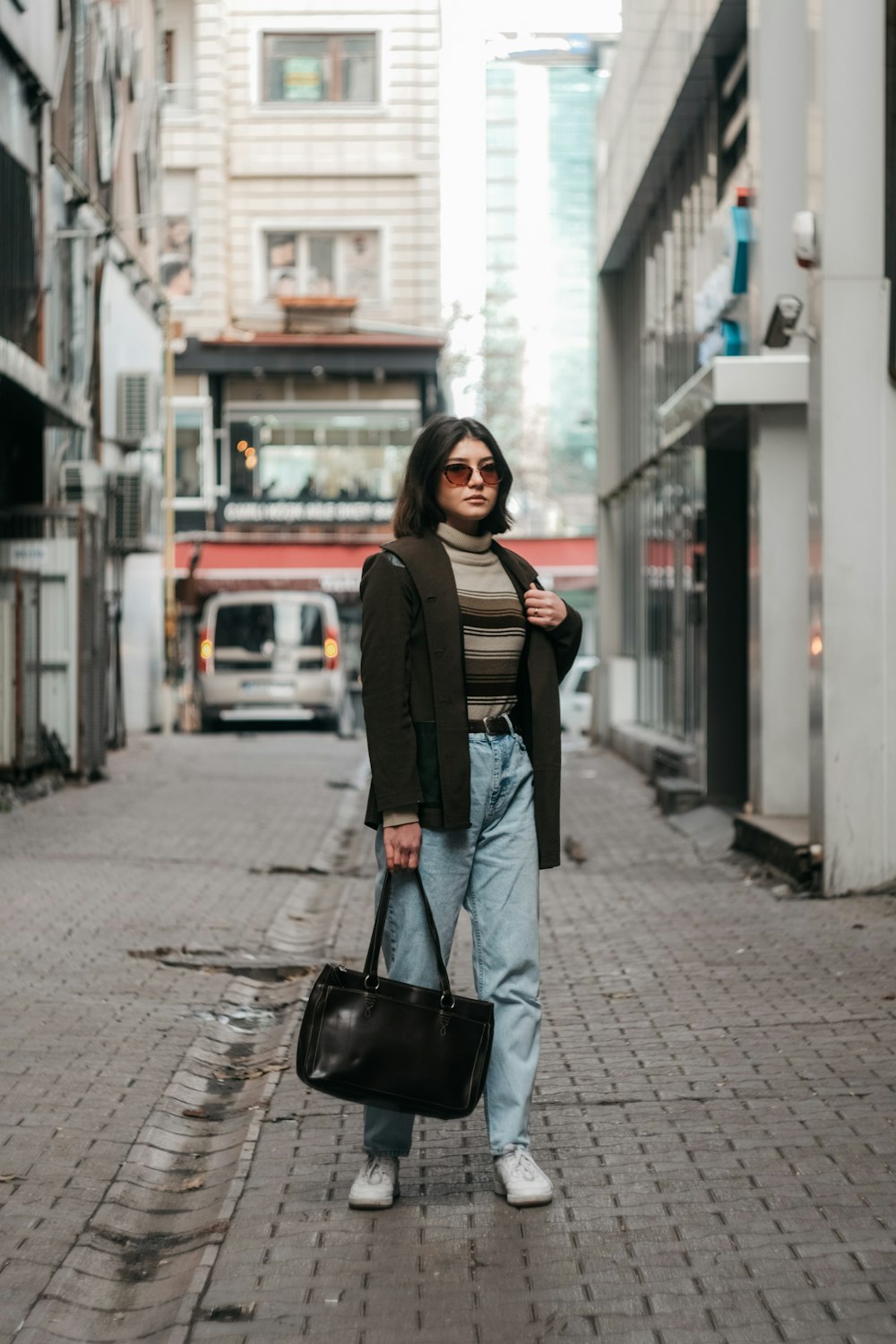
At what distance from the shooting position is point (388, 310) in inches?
1619

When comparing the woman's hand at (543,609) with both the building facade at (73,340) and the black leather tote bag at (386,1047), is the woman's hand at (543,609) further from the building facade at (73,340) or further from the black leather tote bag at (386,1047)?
the building facade at (73,340)

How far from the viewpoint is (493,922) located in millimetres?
4598

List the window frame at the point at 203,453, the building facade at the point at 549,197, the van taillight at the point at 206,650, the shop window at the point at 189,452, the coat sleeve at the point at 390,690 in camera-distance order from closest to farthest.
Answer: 1. the coat sleeve at the point at 390,690
2. the van taillight at the point at 206,650
3. the window frame at the point at 203,453
4. the shop window at the point at 189,452
5. the building facade at the point at 549,197

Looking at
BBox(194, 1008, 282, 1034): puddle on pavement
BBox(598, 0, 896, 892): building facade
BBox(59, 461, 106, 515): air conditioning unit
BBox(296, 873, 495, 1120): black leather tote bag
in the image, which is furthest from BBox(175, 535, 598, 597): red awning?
BBox(296, 873, 495, 1120): black leather tote bag

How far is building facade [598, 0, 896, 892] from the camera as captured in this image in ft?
32.8

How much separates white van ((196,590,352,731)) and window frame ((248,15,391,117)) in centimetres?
1706

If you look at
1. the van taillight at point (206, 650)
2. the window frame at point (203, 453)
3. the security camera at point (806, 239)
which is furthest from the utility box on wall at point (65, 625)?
the window frame at point (203, 453)

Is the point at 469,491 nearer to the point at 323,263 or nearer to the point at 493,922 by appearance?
the point at 493,922

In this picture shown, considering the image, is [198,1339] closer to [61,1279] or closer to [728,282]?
[61,1279]

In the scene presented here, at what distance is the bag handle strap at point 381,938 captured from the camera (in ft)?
14.4

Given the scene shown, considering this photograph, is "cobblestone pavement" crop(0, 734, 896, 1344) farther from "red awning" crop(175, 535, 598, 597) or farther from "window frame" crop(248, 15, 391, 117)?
"window frame" crop(248, 15, 391, 117)

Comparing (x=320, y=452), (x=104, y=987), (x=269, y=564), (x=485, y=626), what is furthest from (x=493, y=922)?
(x=320, y=452)

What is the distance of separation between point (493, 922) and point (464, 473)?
1103mm

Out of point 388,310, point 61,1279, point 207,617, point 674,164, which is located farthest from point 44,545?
point 388,310
